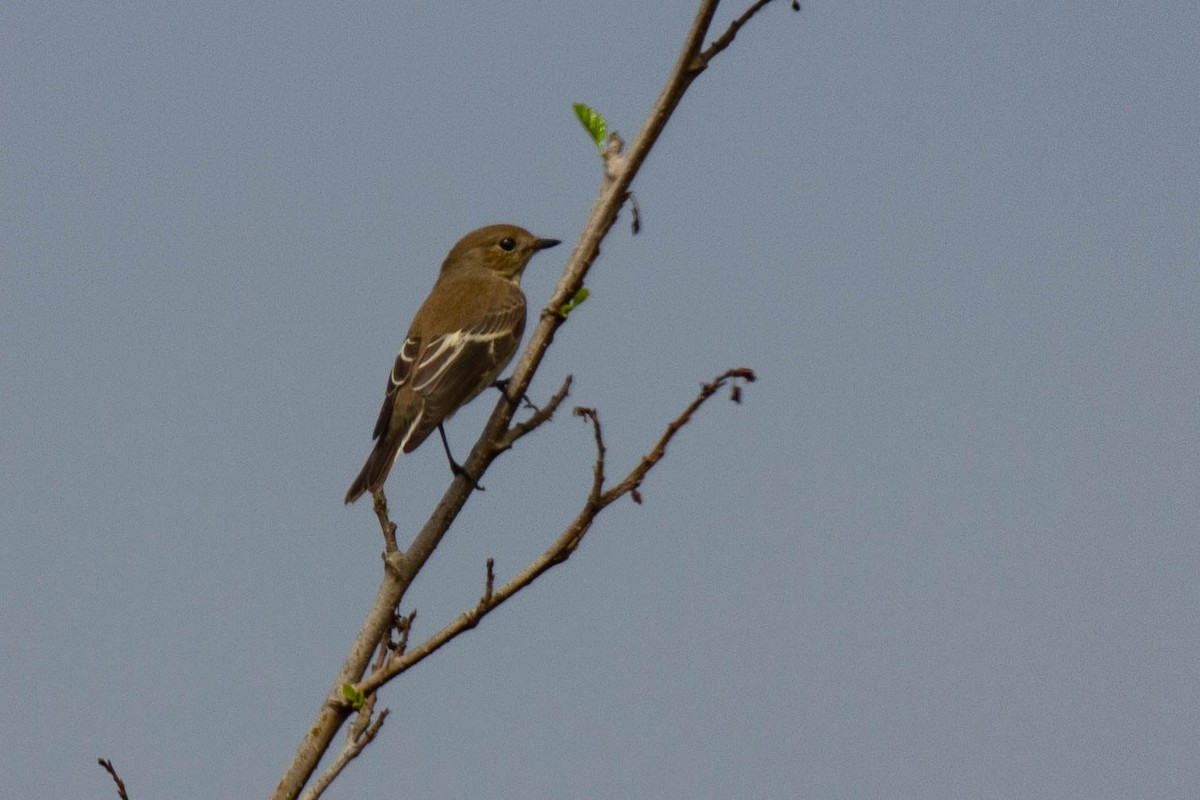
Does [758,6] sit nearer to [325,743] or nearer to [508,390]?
[508,390]

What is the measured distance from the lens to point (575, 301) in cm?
463

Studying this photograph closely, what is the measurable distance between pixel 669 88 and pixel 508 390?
1122mm

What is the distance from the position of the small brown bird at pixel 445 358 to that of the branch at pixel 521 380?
2.06 meters

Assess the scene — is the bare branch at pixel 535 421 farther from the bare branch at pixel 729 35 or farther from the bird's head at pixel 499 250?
the bird's head at pixel 499 250

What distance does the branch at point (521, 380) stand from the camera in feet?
14.0

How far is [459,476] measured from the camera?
181 inches

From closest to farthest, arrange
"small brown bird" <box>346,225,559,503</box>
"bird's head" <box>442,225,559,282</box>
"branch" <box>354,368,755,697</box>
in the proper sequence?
"branch" <box>354,368,755,697</box> < "small brown bird" <box>346,225,559,503</box> < "bird's head" <box>442,225,559,282</box>

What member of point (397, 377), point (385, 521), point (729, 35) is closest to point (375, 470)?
point (397, 377)

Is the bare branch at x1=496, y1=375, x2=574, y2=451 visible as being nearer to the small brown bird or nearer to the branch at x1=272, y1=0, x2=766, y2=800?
the branch at x1=272, y1=0, x2=766, y2=800

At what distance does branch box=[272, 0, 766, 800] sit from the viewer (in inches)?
167

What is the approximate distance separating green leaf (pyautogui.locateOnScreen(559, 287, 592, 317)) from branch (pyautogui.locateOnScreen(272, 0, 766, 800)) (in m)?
0.02

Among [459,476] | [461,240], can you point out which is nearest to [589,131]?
[459,476]

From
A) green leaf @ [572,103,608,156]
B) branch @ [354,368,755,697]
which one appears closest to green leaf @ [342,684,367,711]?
branch @ [354,368,755,697]

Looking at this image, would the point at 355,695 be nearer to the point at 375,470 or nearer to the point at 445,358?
the point at 375,470
